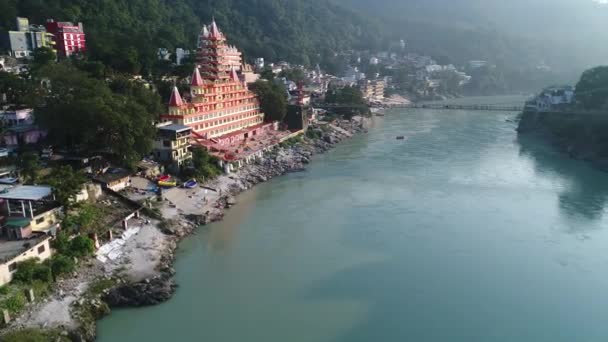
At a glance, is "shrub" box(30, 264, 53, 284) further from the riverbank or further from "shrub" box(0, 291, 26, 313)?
"shrub" box(0, 291, 26, 313)

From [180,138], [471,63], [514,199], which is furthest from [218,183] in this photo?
[471,63]

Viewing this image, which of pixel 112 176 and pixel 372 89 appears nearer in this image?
pixel 112 176

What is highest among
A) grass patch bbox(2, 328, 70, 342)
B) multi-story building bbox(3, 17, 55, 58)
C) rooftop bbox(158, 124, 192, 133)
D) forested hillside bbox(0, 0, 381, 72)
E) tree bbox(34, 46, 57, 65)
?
forested hillside bbox(0, 0, 381, 72)

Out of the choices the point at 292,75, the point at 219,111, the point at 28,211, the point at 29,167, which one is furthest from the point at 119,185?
the point at 292,75

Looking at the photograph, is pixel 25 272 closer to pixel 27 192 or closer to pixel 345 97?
pixel 27 192

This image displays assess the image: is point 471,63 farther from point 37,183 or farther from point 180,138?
point 37,183

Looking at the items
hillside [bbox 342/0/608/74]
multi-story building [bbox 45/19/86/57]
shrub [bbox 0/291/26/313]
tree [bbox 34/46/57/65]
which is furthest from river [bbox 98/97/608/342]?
hillside [bbox 342/0/608/74]
